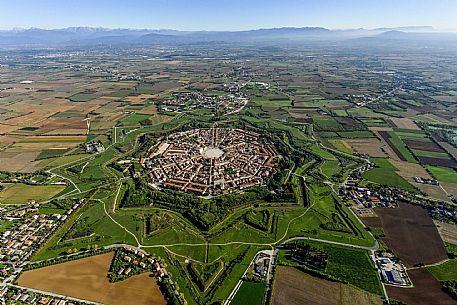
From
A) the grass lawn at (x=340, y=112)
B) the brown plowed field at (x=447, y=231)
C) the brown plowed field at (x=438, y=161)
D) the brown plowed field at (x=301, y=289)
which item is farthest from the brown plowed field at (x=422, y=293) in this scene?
the grass lawn at (x=340, y=112)

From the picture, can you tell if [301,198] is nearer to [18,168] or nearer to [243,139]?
[243,139]

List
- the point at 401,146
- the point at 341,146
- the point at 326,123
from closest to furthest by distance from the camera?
the point at 401,146 < the point at 341,146 < the point at 326,123

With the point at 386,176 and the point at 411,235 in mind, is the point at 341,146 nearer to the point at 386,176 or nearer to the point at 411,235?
the point at 386,176

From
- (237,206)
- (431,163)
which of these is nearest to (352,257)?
(237,206)

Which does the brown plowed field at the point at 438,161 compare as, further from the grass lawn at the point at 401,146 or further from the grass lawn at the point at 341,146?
the grass lawn at the point at 341,146

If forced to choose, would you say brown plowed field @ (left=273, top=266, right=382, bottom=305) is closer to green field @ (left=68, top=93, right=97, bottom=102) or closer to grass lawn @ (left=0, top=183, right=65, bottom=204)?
grass lawn @ (left=0, top=183, right=65, bottom=204)

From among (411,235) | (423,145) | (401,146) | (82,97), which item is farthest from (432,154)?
(82,97)
